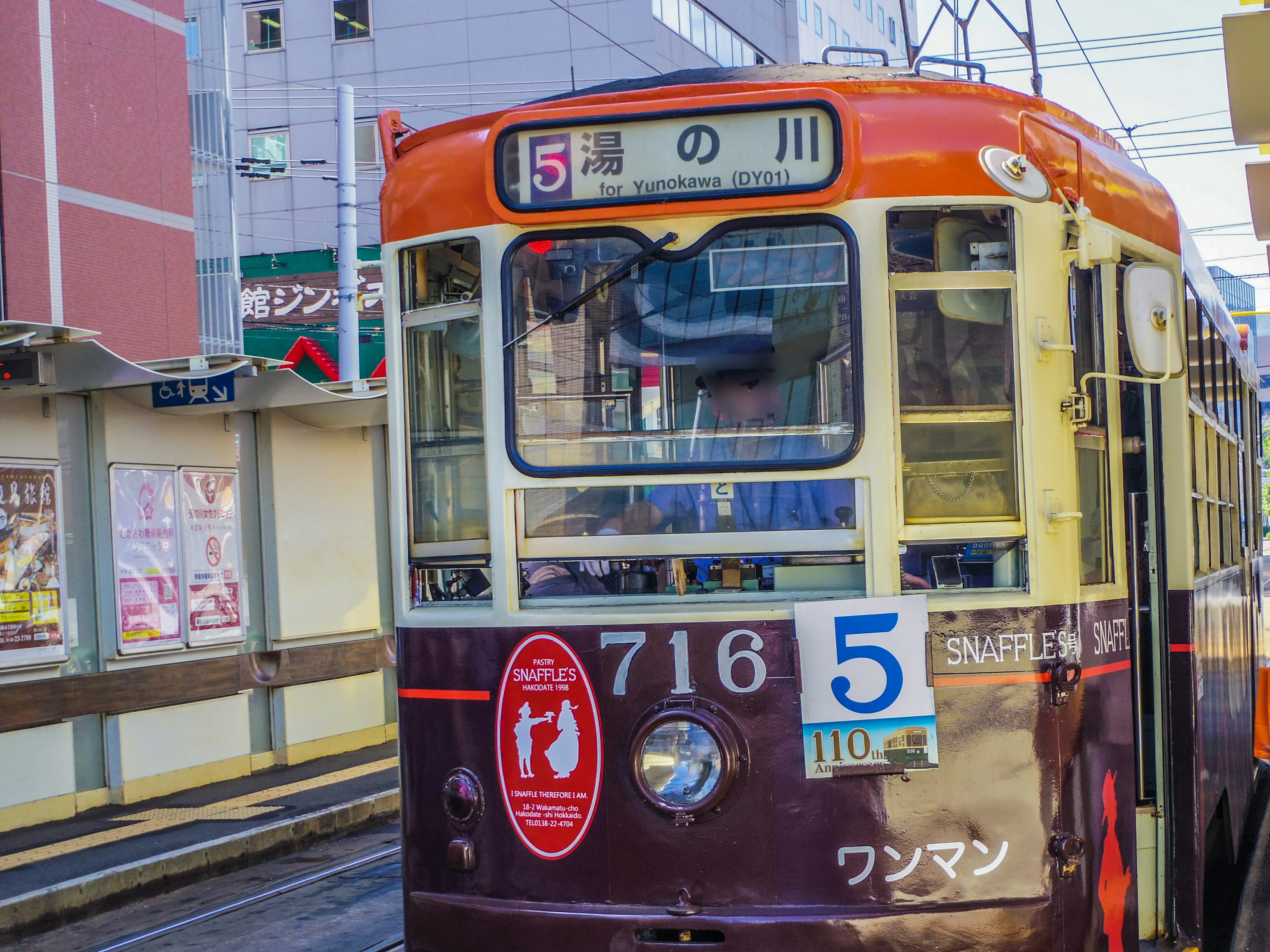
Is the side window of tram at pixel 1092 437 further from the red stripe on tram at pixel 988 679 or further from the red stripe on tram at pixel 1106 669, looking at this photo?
the red stripe on tram at pixel 988 679

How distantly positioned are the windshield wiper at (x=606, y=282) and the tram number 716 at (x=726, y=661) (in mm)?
820

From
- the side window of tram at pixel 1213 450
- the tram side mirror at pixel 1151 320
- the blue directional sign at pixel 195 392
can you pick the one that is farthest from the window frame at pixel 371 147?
the tram side mirror at pixel 1151 320

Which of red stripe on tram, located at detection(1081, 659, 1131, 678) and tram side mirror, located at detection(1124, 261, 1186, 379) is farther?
red stripe on tram, located at detection(1081, 659, 1131, 678)

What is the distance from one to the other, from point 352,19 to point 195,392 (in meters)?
26.8

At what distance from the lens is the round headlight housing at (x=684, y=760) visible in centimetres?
344

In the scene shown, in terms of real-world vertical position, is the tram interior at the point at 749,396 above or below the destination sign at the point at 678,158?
below

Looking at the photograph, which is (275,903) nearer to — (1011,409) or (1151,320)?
(1011,409)

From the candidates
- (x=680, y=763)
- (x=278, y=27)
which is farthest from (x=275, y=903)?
(x=278, y=27)

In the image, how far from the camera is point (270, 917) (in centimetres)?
682

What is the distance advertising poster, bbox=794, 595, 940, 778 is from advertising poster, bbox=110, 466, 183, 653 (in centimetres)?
725

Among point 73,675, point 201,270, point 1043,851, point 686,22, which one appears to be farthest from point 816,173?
point 686,22

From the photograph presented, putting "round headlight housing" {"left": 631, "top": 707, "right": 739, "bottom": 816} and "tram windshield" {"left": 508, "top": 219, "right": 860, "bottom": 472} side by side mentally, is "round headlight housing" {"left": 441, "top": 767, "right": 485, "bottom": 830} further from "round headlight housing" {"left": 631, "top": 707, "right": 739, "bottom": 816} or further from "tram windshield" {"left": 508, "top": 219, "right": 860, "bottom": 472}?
"tram windshield" {"left": 508, "top": 219, "right": 860, "bottom": 472}

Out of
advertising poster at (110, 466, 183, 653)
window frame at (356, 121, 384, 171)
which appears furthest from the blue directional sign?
window frame at (356, 121, 384, 171)

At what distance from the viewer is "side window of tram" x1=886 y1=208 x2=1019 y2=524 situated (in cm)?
355
